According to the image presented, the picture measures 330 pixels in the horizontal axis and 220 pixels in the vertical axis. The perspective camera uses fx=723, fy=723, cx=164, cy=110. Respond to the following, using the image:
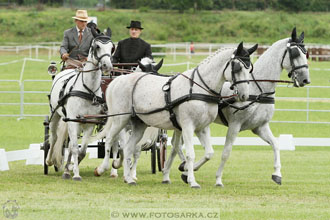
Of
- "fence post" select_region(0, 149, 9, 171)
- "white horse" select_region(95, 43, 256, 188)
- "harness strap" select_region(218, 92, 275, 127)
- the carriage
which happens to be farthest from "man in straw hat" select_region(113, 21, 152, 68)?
"fence post" select_region(0, 149, 9, 171)

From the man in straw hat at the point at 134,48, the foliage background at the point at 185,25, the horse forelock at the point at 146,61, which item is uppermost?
the man in straw hat at the point at 134,48

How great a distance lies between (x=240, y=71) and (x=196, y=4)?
193 ft

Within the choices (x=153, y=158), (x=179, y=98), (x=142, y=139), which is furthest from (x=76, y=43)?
(x=179, y=98)

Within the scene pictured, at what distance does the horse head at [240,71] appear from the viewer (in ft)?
29.3

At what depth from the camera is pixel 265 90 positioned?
33.1 feet

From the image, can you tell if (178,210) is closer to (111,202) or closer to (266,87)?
(111,202)

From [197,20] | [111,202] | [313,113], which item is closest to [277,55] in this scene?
[111,202]

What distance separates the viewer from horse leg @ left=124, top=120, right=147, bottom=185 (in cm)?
1009

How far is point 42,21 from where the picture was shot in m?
59.3

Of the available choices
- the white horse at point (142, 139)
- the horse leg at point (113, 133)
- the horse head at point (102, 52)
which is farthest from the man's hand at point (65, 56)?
the horse leg at point (113, 133)

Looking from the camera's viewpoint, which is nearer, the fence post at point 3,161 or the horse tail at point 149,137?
the horse tail at point 149,137

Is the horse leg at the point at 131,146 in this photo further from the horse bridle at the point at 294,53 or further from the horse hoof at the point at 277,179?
the horse bridle at the point at 294,53

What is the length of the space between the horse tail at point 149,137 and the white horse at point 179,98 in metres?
0.69

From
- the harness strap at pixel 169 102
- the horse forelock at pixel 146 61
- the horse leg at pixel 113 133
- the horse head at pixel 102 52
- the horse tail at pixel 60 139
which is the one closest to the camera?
the harness strap at pixel 169 102
